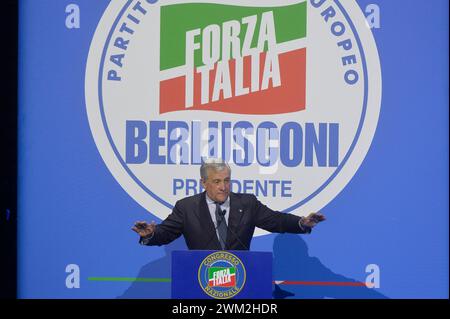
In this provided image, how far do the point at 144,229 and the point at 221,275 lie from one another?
2.21ft

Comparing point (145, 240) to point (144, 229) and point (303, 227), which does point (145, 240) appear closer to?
point (144, 229)

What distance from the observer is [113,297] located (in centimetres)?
443

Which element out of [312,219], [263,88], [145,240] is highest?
[263,88]

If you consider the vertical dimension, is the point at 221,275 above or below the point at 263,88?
below

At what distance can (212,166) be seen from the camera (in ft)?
14.4

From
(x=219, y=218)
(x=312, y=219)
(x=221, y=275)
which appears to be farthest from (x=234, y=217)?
(x=221, y=275)

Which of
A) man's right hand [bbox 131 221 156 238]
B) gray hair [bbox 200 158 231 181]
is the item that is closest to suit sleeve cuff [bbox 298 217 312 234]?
gray hair [bbox 200 158 231 181]

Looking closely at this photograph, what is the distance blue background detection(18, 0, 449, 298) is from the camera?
4.39m

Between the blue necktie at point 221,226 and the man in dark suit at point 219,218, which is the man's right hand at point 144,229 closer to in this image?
the man in dark suit at point 219,218

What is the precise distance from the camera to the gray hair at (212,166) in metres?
4.39

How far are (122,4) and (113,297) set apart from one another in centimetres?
161

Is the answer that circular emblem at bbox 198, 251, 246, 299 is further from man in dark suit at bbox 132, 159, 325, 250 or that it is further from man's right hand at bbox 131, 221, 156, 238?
man's right hand at bbox 131, 221, 156, 238
